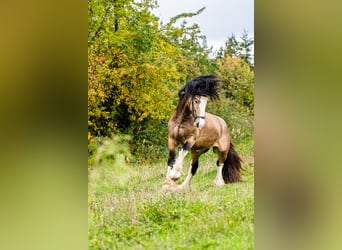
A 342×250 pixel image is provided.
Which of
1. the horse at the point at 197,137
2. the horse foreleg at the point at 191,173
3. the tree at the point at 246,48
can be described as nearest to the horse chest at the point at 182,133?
the horse at the point at 197,137

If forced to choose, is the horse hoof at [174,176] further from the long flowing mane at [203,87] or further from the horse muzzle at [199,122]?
the long flowing mane at [203,87]

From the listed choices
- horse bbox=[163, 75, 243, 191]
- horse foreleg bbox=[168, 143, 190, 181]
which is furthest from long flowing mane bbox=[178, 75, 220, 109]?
horse foreleg bbox=[168, 143, 190, 181]

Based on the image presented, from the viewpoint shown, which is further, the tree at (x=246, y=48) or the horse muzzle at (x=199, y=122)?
the horse muzzle at (x=199, y=122)

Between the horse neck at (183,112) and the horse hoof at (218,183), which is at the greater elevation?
the horse neck at (183,112)

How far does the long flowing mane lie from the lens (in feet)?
6.64

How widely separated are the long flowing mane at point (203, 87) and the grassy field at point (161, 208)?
32 cm

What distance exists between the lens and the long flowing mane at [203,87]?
203 centimetres

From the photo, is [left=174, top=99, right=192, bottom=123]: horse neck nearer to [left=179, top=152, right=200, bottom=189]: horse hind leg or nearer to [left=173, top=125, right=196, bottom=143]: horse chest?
[left=173, top=125, right=196, bottom=143]: horse chest
